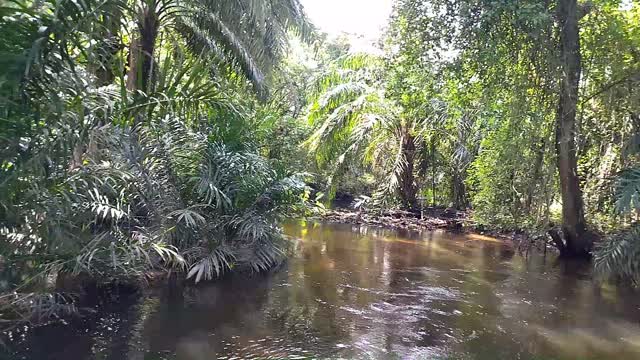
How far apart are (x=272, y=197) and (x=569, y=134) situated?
5586 millimetres

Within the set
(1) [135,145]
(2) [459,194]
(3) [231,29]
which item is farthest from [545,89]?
A: (2) [459,194]

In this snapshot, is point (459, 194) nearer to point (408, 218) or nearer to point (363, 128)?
point (408, 218)

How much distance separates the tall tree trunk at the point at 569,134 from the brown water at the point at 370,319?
1030mm

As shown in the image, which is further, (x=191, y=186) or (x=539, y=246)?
(x=539, y=246)


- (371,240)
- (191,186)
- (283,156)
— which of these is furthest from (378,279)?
(283,156)

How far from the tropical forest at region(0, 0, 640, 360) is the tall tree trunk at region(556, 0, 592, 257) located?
38mm

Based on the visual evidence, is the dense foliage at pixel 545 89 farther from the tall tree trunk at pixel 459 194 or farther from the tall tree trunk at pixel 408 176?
the tall tree trunk at pixel 459 194

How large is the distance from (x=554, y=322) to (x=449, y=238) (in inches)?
293

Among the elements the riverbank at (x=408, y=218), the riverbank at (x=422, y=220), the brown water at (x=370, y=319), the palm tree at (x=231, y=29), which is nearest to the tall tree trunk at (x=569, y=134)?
the brown water at (x=370, y=319)

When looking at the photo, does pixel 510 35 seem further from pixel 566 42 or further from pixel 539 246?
pixel 539 246

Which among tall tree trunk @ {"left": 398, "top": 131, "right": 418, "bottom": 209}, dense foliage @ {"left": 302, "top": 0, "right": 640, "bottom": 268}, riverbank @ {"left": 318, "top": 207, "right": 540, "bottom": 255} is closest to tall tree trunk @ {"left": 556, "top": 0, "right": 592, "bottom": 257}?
dense foliage @ {"left": 302, "top": 0, "right": 640, "bottom": 268}

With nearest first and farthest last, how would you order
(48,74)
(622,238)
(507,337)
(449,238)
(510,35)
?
(48,74) → (507,337) → (622,238) → (510,35) → (449,238)

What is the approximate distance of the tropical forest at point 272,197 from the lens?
411 cm

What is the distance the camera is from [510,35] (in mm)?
8586
